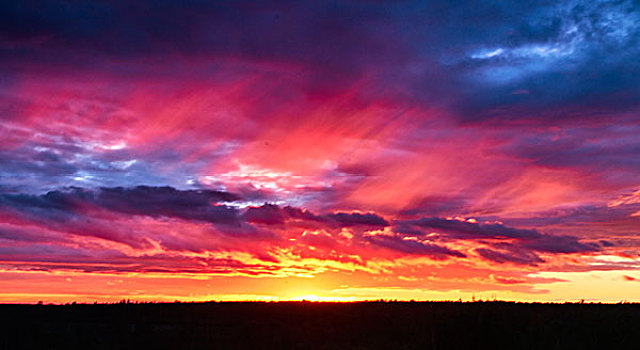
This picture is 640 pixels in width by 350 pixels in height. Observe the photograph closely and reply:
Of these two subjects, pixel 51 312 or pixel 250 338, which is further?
pixel 51 312

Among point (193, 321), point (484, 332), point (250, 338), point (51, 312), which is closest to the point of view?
point (484, 332)

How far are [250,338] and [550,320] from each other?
2238 centimetres

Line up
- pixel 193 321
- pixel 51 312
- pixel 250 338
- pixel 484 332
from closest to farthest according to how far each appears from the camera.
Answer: pixel 484 332 → pixel 250 338 → pixel 193 321 → pixel 51 312

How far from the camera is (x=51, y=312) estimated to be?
66.9m

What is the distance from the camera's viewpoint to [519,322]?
4347cm

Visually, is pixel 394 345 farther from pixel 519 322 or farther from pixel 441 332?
pixel 519 322

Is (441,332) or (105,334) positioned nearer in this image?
(441,332)

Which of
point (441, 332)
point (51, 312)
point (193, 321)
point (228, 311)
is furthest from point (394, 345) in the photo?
point (51, 312)

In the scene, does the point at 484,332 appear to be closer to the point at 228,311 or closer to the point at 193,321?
the point at 193,321

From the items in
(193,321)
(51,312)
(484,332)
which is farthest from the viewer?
(51,312)

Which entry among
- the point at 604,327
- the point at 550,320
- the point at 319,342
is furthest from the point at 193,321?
the point at 604,327

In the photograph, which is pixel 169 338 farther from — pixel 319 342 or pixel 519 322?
pixel 519 322

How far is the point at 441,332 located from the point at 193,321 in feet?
75.8

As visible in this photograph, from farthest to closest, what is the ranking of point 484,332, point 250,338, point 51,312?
point 51,312
point 250,338
point 484,332
